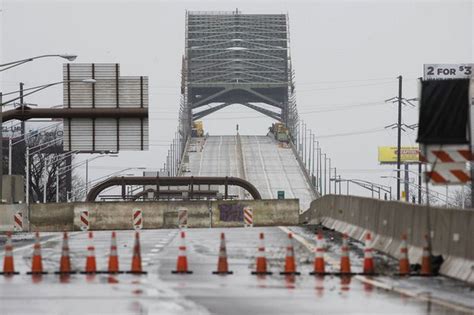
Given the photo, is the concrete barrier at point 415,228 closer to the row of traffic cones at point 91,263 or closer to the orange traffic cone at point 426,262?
the orange traffic cone at point 426,262

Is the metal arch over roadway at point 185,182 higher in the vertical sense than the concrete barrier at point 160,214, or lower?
A: higher

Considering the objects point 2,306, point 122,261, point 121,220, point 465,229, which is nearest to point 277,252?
point 122,261

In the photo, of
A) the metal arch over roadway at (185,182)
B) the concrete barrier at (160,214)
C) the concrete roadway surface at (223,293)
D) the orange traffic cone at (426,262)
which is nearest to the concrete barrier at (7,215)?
the concrete barrier at (160,214)

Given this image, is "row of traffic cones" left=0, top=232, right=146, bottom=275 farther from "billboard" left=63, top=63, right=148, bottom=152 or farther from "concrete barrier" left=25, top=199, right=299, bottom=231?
"concrete barrier" left=25, top=199, right=299, bottom=231

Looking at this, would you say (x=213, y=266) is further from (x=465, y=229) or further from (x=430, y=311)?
(x=430, y=311)

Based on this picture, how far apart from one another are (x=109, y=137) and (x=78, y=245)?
18.3 m

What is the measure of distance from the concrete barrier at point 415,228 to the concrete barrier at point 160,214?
27.4 metres

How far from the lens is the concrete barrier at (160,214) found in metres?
65.9

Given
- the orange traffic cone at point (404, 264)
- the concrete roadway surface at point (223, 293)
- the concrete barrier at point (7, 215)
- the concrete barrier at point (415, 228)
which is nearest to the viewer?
the concrete roadway surface at point (223, 293)

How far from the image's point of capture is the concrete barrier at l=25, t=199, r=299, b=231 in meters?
65.9

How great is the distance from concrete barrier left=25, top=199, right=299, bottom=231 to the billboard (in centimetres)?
1217

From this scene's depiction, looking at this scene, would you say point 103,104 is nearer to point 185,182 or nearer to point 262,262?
point 262,262

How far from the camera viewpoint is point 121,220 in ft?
221

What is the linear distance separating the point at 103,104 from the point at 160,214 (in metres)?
15.7
